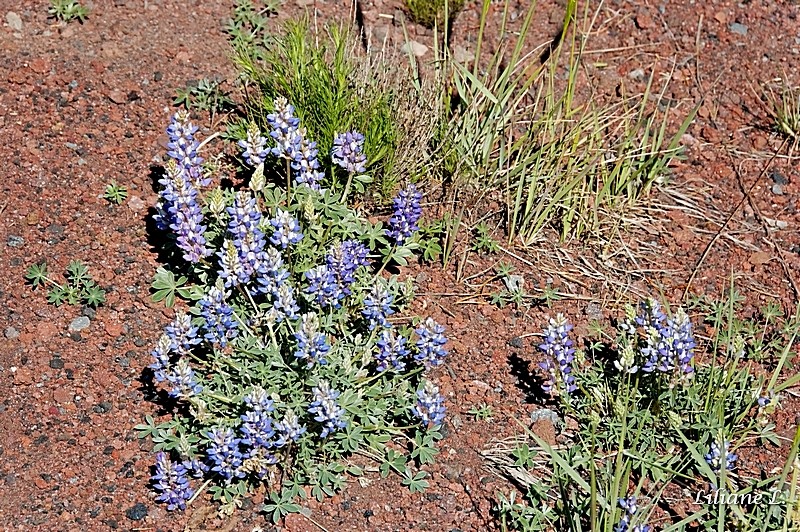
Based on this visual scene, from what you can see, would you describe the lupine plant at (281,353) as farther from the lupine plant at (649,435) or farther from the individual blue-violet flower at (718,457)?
the individual blue-violet flower at (718,457)

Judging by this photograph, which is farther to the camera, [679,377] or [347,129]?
[347,129]

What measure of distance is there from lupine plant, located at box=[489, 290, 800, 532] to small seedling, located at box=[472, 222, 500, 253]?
2.18 ft

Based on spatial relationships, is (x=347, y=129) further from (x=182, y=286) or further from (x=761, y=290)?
(x=761, y=290)

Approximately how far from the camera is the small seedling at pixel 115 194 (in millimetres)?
4004

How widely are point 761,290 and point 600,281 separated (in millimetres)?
661

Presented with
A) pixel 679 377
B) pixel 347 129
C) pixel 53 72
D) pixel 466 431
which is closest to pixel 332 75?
pixel 347 129

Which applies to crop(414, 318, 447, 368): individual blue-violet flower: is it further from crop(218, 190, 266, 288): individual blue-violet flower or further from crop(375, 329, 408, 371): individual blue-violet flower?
crop(218, 190, 266, 288): individual blue-violet flower

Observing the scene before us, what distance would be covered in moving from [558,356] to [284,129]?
1276 mm

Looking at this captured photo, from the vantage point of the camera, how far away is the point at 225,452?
10.00 ft

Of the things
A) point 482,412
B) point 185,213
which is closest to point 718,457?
point 482,412

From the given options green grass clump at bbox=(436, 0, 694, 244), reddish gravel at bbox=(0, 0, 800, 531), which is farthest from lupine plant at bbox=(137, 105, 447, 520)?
green grass clump at bbox=(436, 0, 694, 244)

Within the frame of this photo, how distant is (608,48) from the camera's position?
4.97 m

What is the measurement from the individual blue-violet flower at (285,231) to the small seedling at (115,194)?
96 cm

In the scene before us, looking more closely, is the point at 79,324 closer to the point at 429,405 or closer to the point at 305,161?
the point at 305,161
